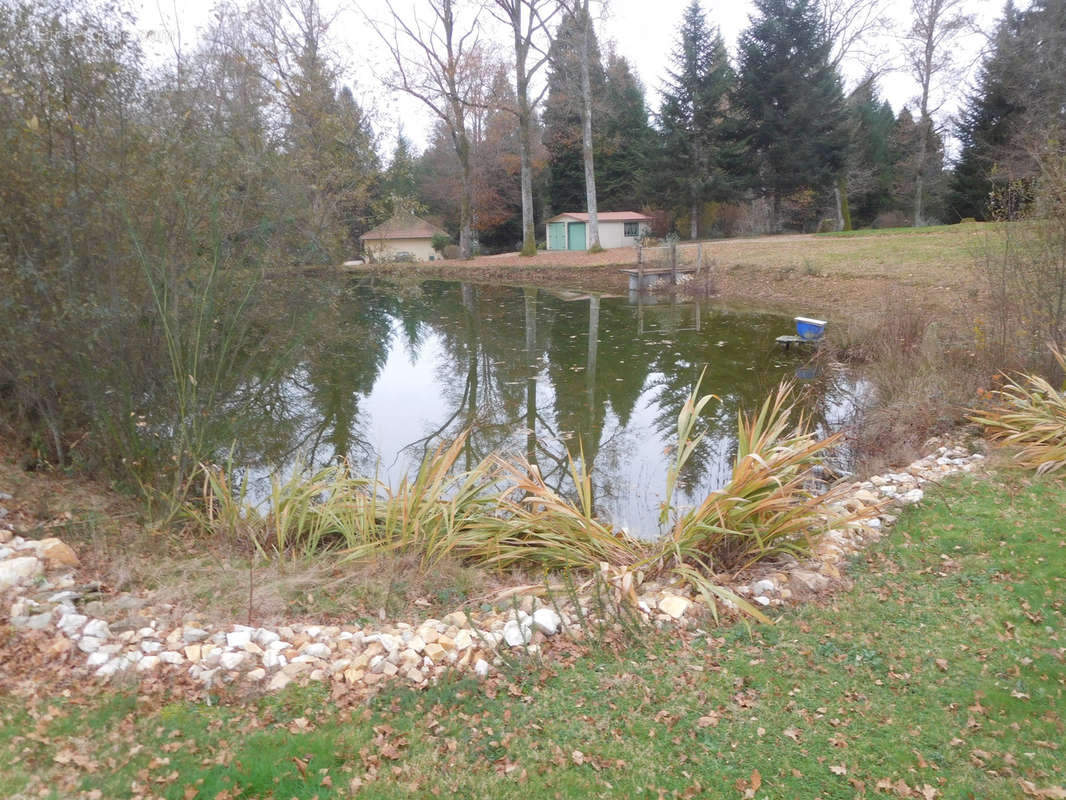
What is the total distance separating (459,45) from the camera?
34.6m

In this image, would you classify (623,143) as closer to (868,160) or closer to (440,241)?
(440,241)

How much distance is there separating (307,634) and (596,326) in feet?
48.3

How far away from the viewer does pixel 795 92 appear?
32.6 m

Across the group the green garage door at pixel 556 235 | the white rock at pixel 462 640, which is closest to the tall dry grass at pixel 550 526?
the white rock at pixel 462 640

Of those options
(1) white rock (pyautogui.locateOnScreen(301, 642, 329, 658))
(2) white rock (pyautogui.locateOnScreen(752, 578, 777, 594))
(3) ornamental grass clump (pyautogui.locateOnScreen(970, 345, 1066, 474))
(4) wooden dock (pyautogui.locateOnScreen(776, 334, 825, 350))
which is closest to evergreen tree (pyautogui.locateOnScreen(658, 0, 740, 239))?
(4) wooden dock (pyautogui.locateOnScreen(776, 334, 825, 350))

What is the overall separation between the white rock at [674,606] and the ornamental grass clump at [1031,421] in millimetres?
3553

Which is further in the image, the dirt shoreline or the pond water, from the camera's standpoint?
the dirt shoreline

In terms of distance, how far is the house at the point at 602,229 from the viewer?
38719 millimetres

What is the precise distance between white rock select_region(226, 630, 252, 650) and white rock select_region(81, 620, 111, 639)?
603 mm

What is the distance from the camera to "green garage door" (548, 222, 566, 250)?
39797mm

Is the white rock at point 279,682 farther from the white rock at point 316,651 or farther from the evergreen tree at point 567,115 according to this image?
the evergreen tree at point 567,115

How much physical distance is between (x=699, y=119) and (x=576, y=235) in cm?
820

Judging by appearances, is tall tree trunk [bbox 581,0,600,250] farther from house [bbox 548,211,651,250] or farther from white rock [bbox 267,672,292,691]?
white rock [bbox 267,672,292,691]

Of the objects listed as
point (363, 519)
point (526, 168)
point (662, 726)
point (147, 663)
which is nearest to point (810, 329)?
point (363, 519)
